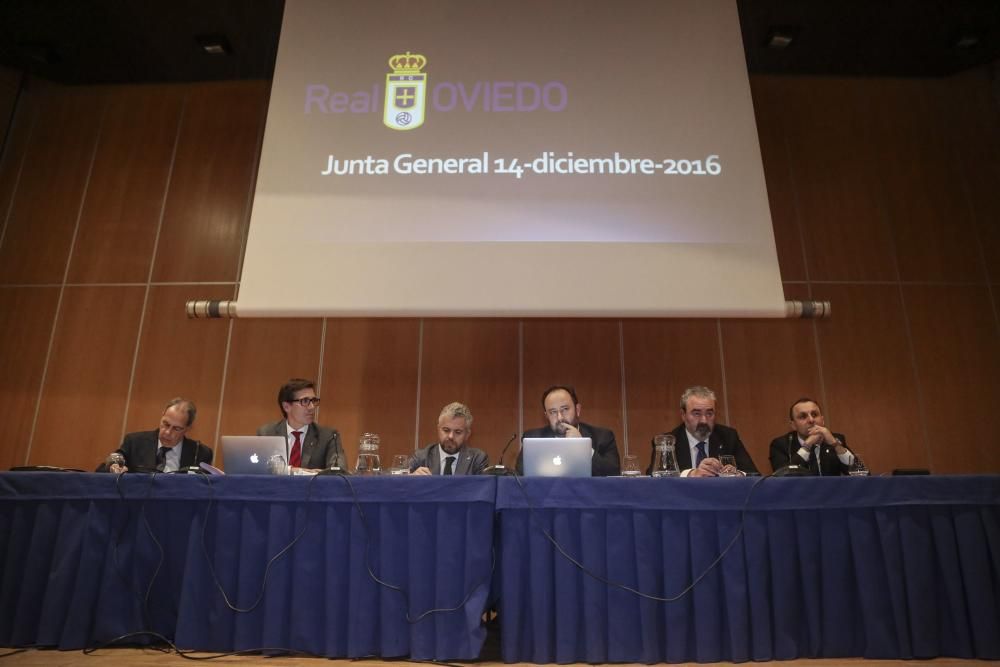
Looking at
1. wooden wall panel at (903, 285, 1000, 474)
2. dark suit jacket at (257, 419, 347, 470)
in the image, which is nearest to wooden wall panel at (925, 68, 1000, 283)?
wooden wall panel at (903, 285, 1000, 474)

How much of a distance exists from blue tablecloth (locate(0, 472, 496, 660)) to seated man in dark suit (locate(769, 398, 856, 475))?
1655 mm

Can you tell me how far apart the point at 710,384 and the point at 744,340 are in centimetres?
45

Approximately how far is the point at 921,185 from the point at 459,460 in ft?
14.3

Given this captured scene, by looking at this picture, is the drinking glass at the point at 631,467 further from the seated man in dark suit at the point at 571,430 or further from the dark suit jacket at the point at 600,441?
the dark suit jacket at the point at 600,441

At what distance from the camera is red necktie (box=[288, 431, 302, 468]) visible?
3.25 m

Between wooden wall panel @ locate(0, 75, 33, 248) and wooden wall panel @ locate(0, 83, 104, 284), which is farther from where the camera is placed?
wooden wall panel @ locate(0, 75, 33, 248)

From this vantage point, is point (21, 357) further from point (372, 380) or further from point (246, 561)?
point (246, 561)

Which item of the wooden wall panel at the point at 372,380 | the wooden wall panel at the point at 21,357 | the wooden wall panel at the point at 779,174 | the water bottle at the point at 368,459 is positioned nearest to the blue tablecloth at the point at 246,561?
the water bottle at the point at 368,459

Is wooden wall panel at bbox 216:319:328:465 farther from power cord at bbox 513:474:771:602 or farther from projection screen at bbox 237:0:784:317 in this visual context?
power cord at bbox 513:474:771:602

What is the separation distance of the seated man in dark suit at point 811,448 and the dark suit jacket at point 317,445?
91.1 inches

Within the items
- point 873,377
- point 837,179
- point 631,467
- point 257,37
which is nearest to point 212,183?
point 257,37

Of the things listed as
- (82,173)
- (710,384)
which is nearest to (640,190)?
(710,384)

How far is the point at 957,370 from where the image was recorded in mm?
4457

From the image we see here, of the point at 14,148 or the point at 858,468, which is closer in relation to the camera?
the point at 858,468
